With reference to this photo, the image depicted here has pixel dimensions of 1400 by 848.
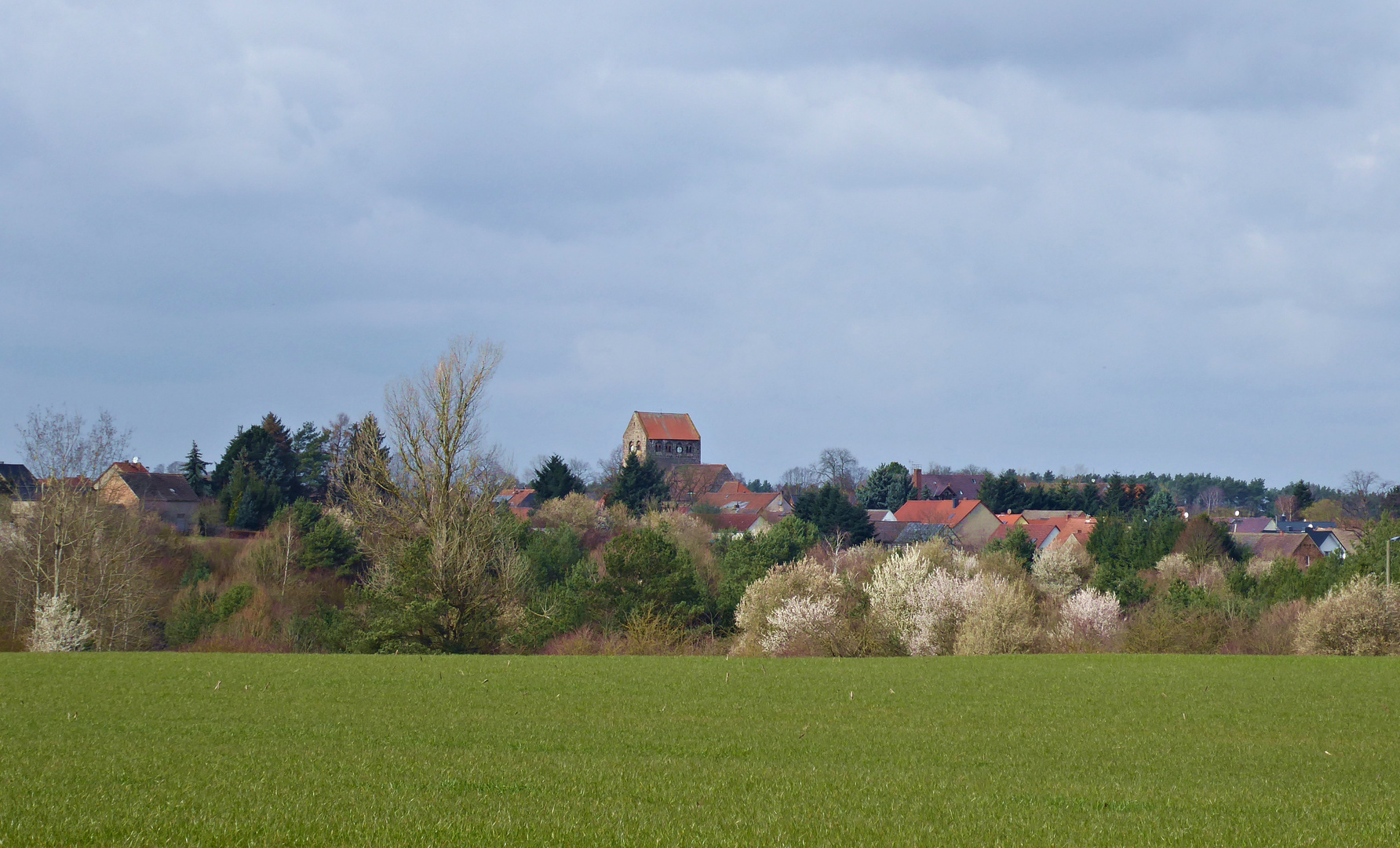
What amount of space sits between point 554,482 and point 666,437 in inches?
2915

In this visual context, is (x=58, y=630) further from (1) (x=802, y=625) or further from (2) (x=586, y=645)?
(1) (x=802, y=625)

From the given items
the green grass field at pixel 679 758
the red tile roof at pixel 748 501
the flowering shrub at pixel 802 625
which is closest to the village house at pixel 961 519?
the red tile roof at pixel 748 501

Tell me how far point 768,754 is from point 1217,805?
4942mm

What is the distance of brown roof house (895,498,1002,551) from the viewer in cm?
9554

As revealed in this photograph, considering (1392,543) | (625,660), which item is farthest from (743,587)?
(1392,543)

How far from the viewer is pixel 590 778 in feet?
36.0

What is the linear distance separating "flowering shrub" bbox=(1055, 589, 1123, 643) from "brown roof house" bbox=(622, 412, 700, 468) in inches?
4088

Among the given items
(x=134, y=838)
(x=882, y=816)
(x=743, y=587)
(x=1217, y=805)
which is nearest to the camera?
(x=134, y=838)

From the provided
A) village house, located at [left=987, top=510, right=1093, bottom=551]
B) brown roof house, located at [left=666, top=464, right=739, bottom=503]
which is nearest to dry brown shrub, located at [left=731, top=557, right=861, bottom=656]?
village house, located at [left=987, top=510, right=1093, bottom=551]

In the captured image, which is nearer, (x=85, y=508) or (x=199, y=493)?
(x=85, y=508)

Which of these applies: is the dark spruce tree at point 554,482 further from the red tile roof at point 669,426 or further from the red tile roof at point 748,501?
the red tile roof at point 669,426

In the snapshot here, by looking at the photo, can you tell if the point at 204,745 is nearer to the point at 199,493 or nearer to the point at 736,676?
the point at 736,676

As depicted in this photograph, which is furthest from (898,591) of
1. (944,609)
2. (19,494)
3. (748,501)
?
(748,501)

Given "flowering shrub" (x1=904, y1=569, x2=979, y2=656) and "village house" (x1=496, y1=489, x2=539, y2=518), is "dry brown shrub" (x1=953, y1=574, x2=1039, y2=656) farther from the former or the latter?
"village house" (x1=496, y1=489, x2=539, y2=518)
